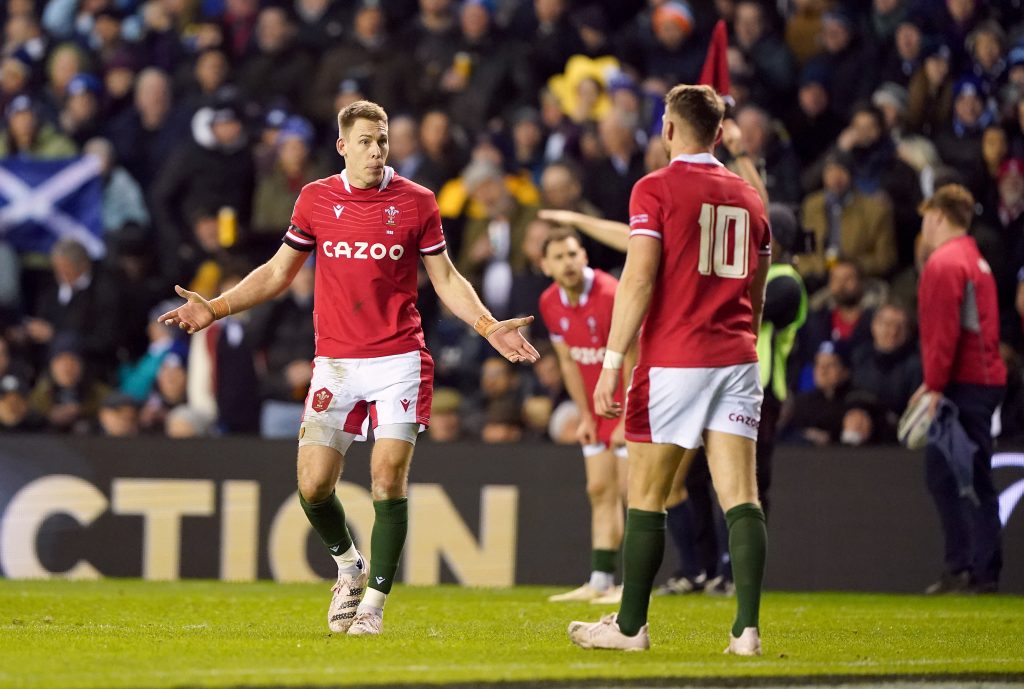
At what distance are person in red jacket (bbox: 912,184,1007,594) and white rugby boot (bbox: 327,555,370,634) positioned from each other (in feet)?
15.3

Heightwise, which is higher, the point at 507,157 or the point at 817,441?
the point at 507,157

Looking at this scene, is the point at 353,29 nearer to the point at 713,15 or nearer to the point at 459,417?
the point at 713,15

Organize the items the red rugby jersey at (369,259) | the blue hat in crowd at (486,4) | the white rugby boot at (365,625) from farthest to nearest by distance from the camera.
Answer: the blue hat in crowd at (486,4), the red rugby jersey at (369,259), the white rugby boot at (365,625)

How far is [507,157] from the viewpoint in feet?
51.9

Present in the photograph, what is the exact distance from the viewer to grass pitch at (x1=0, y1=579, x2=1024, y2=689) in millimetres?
6359

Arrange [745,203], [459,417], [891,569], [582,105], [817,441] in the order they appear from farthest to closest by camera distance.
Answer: [582,105]
[459,417]
[817,441]
[891,569]
[745,203]

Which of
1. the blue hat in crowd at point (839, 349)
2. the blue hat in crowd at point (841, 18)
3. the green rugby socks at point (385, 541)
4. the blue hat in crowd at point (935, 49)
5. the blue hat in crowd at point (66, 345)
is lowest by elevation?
the green rugby socks at point (385, 541)

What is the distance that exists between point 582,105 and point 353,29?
10.7 feet

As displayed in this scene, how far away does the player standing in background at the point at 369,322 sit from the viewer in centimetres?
787

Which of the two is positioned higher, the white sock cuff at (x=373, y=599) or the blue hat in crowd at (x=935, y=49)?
the blue hat in crowd at (x=935, y=49)

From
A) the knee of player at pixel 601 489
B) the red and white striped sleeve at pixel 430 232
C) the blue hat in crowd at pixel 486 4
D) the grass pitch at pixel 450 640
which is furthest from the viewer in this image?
the blue hat in crowd at pixel 486 4

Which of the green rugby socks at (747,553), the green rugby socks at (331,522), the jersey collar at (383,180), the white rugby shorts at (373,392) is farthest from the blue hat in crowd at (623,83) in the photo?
the green rugby socks at (747,553)

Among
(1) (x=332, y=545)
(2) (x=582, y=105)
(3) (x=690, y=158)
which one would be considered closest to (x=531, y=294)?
(2) (x=582, y=105)

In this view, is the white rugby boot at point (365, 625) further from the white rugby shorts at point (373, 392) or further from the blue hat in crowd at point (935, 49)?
the blue hat in crowd at point (935, 49)
